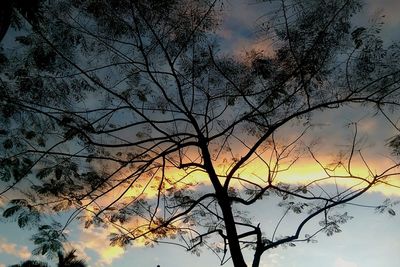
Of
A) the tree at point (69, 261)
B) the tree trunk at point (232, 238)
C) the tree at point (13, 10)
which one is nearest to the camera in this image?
the tree at point (13, 10)

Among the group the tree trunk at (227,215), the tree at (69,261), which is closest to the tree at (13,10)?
the tree trunk at (227,215)

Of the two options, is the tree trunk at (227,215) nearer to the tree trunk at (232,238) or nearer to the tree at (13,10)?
the tree trunk at (232,238)

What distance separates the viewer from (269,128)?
864cm

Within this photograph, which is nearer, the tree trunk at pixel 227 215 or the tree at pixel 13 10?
the tree at pixel 13 10

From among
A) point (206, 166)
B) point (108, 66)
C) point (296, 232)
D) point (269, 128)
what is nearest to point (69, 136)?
point (108, 66)

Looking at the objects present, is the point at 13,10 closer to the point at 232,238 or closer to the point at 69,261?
the point at 232,238

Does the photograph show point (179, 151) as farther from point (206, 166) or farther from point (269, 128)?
point (269, 128)

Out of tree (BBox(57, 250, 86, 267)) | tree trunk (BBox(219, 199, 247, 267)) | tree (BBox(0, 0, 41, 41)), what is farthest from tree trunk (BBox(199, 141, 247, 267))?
tree (BBox(57, 250, 86, 267))

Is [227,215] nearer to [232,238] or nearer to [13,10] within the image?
[232,238]

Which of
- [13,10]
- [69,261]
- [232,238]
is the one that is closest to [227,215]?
[232,238]

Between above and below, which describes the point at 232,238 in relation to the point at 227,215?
below

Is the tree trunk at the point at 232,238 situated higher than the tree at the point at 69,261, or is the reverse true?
the tree at the point at 69,261

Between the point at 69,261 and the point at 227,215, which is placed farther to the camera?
the point at 69,261

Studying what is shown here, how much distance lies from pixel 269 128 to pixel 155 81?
2.39 metres
